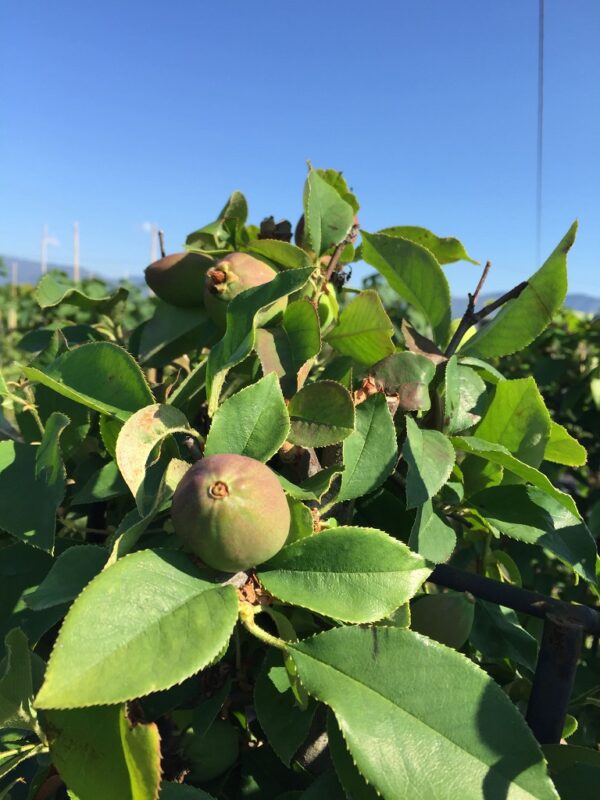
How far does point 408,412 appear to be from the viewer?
0.62 meters

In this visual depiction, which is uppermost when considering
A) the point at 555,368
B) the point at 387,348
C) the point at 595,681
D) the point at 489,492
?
the point at 387,348

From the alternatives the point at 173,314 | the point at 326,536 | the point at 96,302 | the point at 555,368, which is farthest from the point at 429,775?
the point at 555,368

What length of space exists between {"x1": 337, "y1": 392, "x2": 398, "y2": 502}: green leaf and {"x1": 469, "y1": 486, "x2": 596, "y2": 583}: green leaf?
123 mm

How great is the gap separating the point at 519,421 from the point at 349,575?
0.79 ft

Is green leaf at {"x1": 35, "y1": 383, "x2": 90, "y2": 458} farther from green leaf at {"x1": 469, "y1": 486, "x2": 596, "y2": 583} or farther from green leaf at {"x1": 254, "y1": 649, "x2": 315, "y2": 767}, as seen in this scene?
green leaf at {"x1": 469, "y1": 486, "x2": 596, "y2": 583}

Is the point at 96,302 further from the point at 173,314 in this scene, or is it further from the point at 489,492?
the point at 489,492

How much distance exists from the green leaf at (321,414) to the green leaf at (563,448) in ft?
0.73

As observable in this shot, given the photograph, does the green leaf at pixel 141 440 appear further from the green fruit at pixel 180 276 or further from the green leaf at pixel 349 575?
the green fruit at pixel 180 276

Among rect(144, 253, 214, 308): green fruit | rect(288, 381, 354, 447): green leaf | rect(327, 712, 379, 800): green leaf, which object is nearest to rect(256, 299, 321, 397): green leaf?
rect(288, 381, 354, 447): green leaf

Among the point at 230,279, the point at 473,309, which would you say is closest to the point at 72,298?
the point at 230,279

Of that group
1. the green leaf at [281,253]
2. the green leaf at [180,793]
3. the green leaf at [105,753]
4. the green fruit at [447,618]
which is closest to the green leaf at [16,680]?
the green leaf at [105,753]

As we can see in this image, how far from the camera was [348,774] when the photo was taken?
46cm

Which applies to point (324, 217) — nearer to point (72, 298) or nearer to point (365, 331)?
point (365, 331)

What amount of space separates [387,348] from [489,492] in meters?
0.17
